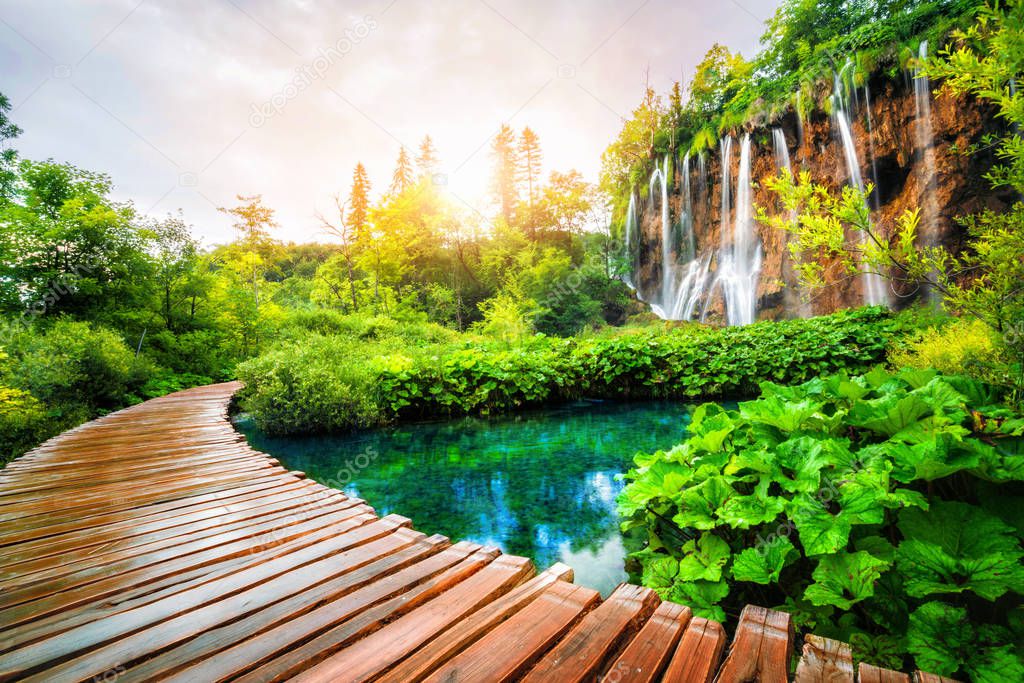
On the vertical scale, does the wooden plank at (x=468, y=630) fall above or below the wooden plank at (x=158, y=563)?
above

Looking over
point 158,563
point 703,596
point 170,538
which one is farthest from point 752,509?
point 170,538

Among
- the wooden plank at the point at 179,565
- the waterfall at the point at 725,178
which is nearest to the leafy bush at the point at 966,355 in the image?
the wooden plank at the point at 179,565

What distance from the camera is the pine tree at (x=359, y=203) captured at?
23.1m

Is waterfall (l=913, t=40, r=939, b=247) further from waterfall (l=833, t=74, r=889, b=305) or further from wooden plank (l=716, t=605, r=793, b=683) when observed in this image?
wooden plank (l=716, t=605, r=793, b=683)

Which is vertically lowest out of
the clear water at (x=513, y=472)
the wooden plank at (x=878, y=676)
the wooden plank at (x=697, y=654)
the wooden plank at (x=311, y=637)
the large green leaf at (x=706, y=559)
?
the clear water at (x=513, y=472)

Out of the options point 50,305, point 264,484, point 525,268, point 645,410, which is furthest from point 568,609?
point 525,268

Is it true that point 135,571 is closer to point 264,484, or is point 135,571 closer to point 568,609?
point 264,484

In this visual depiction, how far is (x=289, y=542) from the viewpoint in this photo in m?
Result: 2.38

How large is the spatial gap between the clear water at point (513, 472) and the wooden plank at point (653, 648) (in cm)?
146

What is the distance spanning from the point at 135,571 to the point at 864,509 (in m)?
3.53

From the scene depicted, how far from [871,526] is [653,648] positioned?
5.12 ft

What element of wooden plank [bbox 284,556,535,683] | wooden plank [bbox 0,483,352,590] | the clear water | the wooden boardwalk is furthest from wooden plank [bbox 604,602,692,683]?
wooden plank [bbox 0,483,352,590]

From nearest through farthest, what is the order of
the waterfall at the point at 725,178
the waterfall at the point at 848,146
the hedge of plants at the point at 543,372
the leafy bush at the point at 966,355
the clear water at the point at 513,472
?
the leafy bush at the point at 966,355 → the clear water at the point at 513,472 → the hedge of plants at the point at 543,372 → the waterfall at the point at 848,146 → the waterfall at the point at 725,178

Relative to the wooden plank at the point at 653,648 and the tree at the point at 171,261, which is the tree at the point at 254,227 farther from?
the wooden plank at the point at 653,648
